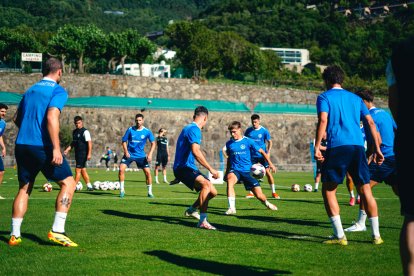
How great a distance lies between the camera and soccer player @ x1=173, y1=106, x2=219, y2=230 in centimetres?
1070

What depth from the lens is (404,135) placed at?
4.94 meters

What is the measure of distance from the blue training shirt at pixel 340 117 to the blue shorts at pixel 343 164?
0.09 meters

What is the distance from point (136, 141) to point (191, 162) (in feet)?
23.3

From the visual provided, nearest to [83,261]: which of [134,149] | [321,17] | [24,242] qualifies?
[24,242]

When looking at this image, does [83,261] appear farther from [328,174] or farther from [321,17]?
[321,17]

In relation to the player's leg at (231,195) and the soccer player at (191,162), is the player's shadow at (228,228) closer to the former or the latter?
the soccer player at (191,162)

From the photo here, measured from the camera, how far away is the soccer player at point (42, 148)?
8125mm

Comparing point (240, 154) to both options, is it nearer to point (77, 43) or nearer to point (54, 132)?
point (54, 132)

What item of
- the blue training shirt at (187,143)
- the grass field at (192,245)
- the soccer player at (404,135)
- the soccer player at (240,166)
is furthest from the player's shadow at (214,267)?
the soccer player at (240,166)

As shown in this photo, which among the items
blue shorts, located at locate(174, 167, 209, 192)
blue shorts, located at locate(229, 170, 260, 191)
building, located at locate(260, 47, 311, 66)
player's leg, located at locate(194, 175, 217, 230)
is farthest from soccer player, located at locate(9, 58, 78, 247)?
building, located at locate(260, 47, 311, 66)

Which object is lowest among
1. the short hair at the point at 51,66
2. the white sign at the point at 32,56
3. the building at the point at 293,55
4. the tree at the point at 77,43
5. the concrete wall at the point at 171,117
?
the concrete wall at the point at 171,117

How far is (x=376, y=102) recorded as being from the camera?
6531 cm

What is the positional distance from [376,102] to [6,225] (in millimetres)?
59305

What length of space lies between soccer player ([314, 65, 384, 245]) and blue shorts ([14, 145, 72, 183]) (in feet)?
11.9
